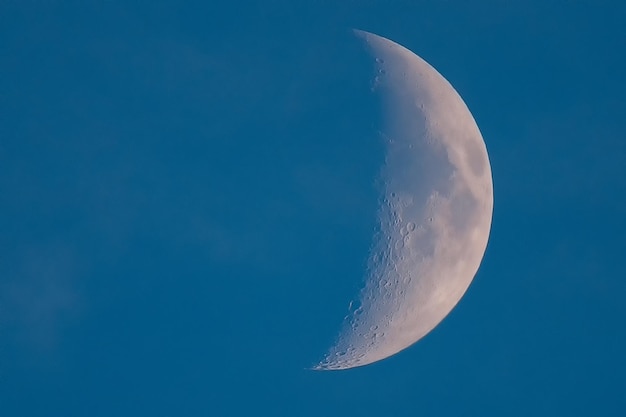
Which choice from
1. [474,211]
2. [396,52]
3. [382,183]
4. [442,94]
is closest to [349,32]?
[396,52]

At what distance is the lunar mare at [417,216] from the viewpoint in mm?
11750

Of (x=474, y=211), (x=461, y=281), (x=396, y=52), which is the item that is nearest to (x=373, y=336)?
(x=461, y=281)

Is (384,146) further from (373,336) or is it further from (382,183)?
(373,336)

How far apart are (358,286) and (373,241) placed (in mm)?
775

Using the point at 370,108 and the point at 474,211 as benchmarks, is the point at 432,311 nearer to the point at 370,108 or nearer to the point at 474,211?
the point at 474,211

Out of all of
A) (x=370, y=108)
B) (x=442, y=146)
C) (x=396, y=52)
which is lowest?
(x=442, y=146)

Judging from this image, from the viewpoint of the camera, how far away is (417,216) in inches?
464

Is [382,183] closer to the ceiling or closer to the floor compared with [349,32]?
closer to the floor

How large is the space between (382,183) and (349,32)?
9.87 ft

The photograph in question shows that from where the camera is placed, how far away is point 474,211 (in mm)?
12297

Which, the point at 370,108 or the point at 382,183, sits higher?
the point at 370,108

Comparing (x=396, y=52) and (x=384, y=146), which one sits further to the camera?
(x=396, y=52)

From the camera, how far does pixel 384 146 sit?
39.3ft

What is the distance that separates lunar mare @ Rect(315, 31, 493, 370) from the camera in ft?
38.5
